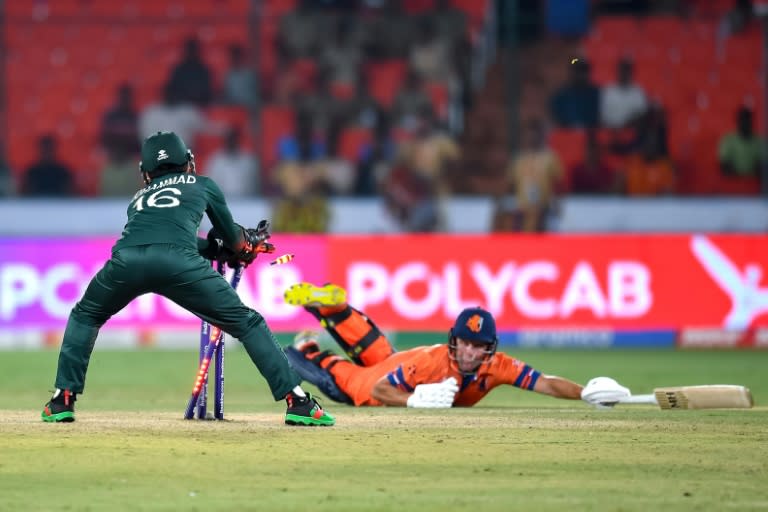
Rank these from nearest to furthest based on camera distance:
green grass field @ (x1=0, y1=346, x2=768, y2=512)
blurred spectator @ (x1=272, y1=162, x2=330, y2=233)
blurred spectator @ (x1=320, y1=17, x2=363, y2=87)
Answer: green grass field @ (x1=0, y1=346, x2=768, y2=512), blurred spectator @ (x1=272, y1=162, x2=330, y2=233), blurred spectator @ (x1=320, y1=17, x2=363, y2=87)

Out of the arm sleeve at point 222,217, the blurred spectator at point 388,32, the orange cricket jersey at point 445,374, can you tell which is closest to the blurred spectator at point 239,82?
the blurred spectator at point 388,32

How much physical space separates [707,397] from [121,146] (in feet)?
43.4

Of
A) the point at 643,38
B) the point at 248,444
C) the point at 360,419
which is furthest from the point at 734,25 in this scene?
the point at 248,444

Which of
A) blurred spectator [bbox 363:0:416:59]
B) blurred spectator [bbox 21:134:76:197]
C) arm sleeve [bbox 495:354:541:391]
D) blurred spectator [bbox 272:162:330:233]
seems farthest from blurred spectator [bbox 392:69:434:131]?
arm sleeve [bbox 495:354:541:391]

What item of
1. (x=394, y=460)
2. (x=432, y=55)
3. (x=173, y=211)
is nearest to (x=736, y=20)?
(x=432, y=55)

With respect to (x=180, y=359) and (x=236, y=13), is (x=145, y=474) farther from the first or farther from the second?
(x=236, y=13)

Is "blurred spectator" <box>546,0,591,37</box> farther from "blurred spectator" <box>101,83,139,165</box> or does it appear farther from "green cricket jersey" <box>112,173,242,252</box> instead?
"green cricket jersey" <box>112,173,242,252</box>

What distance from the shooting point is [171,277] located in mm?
8711

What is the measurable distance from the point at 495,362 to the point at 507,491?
4.12 m

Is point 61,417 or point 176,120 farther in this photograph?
point 176,120

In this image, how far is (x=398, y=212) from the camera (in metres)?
21.3

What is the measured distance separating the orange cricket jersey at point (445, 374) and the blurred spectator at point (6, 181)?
11140 mm

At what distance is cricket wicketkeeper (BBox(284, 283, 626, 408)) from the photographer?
1098 cm

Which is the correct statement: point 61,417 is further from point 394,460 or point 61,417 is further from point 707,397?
point 707,397
